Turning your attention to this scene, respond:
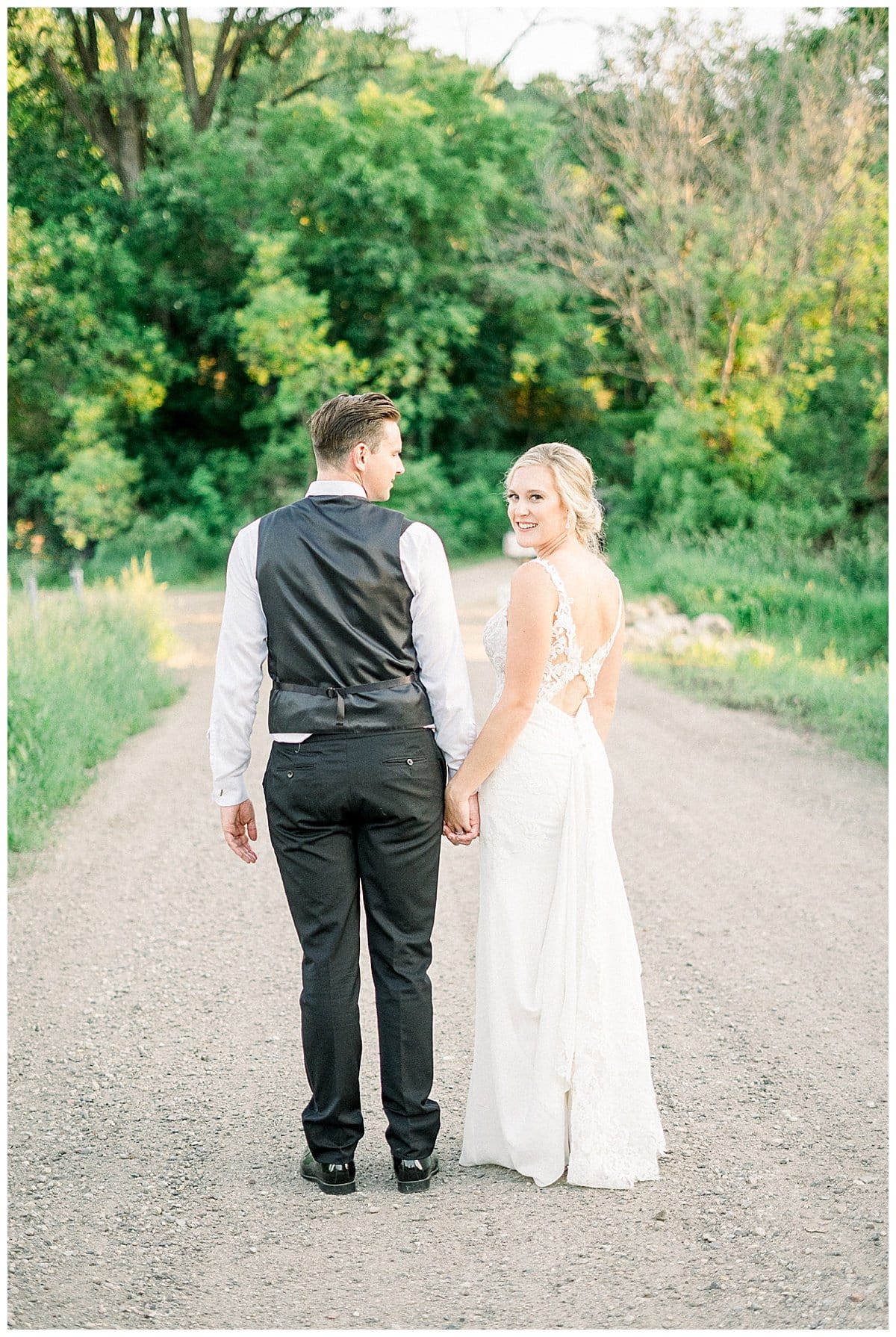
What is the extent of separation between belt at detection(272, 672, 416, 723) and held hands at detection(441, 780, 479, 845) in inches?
14.0

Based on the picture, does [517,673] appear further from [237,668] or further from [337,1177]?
[337,1177]

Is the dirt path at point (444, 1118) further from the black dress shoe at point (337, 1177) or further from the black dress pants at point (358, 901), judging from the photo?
the black dress pants at point (358, 901)

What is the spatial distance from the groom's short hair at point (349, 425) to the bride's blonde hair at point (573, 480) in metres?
0.38

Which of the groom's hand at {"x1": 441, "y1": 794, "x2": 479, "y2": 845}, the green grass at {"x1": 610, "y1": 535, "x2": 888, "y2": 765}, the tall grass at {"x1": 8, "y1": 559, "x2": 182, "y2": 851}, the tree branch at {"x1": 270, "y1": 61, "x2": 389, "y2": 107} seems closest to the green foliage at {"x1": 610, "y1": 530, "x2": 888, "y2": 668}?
the green grass at {"x1": 610, "y1": 535, "x2": 888, "y2": 765}

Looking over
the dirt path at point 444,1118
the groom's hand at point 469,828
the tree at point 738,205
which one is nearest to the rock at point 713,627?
the dirt path at point 444,1118

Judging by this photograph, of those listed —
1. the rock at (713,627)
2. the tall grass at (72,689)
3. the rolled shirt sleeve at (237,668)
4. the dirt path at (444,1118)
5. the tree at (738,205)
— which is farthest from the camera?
the tree at (738,205)

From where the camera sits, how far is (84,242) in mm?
25672

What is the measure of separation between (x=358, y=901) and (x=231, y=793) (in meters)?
0.46

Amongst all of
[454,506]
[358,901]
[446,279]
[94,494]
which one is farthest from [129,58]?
[358,901]

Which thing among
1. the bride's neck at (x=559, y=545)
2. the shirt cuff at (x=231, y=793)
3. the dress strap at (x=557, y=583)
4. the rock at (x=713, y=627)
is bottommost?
the rock at (x=713, y=627)

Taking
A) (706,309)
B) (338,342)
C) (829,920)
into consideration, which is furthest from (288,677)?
(338,342)

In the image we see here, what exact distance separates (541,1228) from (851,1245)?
747 mm

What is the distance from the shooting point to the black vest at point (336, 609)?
3041 mm

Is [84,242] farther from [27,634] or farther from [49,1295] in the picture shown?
[49,1295]
